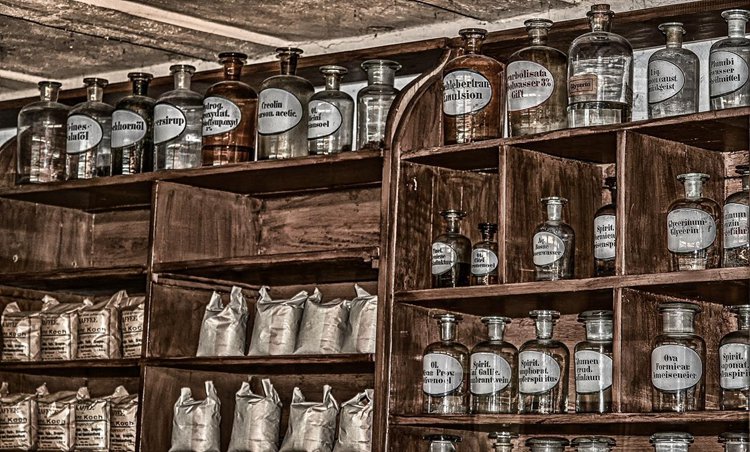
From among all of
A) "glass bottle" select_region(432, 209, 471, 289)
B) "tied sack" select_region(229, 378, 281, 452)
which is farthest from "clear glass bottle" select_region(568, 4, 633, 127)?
"tied sack" select_region(229, 378, 281, 452)

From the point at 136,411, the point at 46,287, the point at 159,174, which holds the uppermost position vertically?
the point at 159,174

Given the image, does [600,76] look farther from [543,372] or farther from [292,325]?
[292,325]

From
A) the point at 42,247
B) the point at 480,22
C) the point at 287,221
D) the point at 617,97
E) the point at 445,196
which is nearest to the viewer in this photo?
the point at 617,97

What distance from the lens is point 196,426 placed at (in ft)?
10.6

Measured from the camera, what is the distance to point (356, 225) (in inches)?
134

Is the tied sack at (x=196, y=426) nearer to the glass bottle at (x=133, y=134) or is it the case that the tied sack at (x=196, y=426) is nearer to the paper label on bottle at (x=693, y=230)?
the glass bottle at (x=133, y=134)

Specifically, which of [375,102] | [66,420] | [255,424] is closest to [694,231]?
[375,102]

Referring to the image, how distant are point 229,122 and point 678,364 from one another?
4.29 feet

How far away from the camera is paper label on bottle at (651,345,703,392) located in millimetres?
2531

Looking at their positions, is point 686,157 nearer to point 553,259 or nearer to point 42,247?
point 553,259

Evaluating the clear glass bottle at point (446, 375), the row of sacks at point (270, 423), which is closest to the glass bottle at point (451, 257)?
the clear glass bottle at point (446, 375)

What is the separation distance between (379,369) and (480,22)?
37.7 inches

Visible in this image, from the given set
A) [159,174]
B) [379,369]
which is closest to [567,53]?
[379,369]

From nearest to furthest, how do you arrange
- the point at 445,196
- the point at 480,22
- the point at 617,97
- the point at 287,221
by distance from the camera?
the point at 617,97 < the point at 445,196 < the point at 480,22 < the point at 287,221
